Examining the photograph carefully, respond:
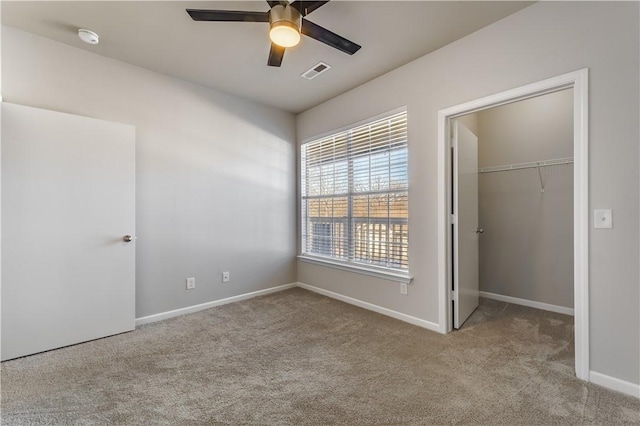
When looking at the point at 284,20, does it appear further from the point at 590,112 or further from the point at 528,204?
the point at 528,204

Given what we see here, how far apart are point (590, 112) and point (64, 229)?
407 centimetres

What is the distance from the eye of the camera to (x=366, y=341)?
252 cm

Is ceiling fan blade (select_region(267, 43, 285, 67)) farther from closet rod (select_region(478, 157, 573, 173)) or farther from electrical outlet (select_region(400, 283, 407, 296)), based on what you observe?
closet rod (select_region(478, 157, 573, 173))

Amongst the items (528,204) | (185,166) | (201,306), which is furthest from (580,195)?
(201,306)

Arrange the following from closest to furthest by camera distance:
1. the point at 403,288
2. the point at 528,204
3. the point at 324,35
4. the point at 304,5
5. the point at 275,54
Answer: the point at 304,5
the point at 324,35
the point at 275,54
the point at 403,288
the point at 528,204

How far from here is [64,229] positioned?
2.41 meters

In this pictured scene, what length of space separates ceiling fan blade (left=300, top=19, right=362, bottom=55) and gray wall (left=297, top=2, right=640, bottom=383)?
1.04 metres

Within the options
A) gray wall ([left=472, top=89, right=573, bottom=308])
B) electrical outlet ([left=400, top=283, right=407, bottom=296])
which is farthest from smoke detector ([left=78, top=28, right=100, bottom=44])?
gray wall ([left=472, top=89, right=573, bottom=308])

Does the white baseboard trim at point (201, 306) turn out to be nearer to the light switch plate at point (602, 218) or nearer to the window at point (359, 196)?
the window at point (359, 196)

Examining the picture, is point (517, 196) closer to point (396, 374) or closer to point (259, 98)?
point (396, 374)

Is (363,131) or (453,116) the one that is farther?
(363,131)

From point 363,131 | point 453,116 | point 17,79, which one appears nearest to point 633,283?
point 453,116

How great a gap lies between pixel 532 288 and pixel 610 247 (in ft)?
6.24

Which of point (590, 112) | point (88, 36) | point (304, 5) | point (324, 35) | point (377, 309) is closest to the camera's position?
point (304, 5)
